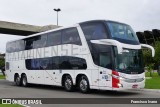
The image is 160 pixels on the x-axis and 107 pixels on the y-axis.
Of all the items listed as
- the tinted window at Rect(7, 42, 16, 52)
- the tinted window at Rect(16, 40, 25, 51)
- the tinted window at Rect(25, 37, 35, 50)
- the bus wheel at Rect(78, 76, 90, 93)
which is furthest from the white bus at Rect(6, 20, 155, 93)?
the tinted window at Rect(7, 42, 16, 52)

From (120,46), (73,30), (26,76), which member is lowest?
(26,76)

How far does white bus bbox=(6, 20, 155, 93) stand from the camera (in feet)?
54.5

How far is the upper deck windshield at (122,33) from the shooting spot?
17.0 meters

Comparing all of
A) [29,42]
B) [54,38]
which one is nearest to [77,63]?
[54,38]

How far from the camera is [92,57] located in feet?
58.2

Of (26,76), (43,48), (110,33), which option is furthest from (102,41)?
(26,76)

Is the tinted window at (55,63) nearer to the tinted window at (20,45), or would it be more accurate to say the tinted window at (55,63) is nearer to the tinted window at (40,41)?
the tinted window at (40,41)

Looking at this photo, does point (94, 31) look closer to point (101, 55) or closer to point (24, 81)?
point (101, 55)

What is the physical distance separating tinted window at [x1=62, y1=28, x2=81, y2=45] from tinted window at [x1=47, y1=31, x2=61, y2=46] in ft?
2.04

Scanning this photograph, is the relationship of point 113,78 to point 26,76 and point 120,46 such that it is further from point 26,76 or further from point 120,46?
point 26,76

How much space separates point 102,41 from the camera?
55.4 feet

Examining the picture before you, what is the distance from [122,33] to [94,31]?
4.86 ft

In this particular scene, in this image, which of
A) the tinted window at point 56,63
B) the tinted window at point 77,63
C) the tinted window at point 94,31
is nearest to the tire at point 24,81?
the tinted window at point 56,63

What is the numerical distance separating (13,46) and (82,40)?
11.3 metres
